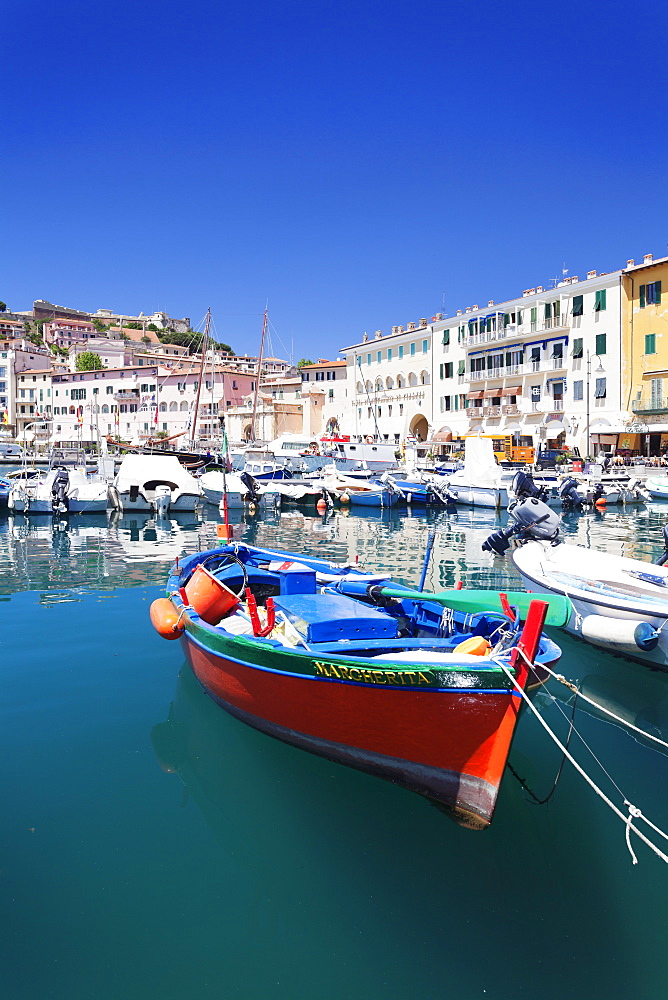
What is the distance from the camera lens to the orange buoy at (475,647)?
676 cm

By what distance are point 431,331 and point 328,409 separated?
1631cm

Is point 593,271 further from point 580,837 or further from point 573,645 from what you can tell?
point 580,837

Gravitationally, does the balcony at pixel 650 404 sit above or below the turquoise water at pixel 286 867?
above

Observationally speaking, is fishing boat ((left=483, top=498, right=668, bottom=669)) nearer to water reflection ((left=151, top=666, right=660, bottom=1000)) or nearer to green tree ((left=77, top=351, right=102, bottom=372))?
water reflection ((left=151, top=666, right=660, bottom=1000))

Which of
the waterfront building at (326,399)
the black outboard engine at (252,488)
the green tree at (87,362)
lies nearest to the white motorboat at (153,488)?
the black outboard engine at (252,488)

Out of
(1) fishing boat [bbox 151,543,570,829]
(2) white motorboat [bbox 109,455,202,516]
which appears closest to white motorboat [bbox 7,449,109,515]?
(2) white motorboat [bbox 109,455,202,516]

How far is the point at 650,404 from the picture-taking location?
49.0 m

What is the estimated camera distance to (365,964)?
4.77 meters

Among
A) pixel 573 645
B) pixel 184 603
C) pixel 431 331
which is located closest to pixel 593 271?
pixel 431 331

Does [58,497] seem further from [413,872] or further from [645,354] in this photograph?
[645,354]

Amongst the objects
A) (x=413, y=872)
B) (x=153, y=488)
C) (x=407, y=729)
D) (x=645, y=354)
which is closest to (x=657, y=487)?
(x=645, y=354)

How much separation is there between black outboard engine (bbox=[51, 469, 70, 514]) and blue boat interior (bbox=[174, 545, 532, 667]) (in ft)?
78.5

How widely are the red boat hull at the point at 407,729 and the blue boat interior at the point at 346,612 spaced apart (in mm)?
575

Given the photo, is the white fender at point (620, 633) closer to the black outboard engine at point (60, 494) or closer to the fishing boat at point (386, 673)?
the fishing boat at point (386, 673)
